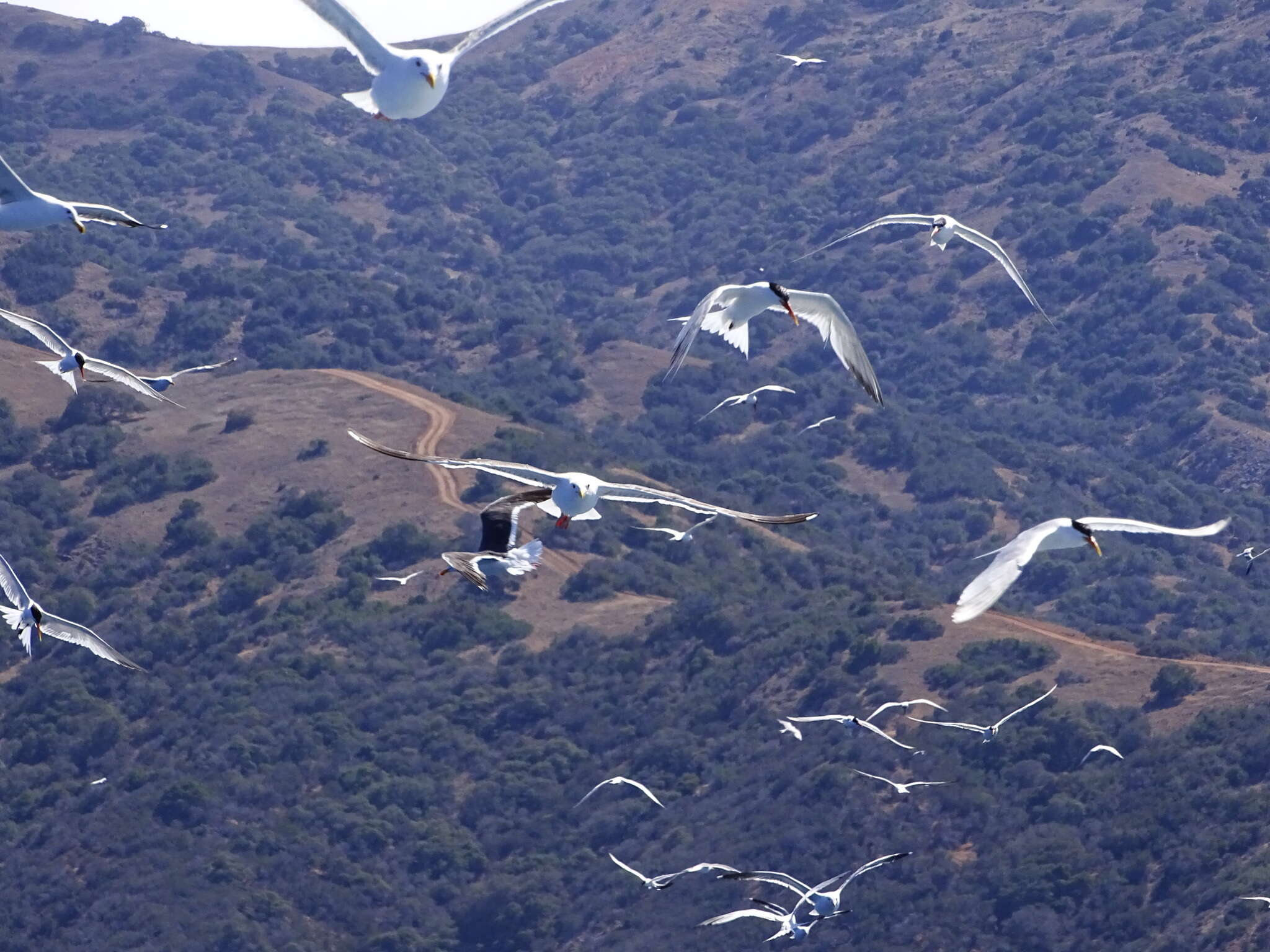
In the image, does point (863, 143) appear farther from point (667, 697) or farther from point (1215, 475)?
point (667, 697)

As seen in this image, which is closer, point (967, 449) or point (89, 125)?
point (967, 449)

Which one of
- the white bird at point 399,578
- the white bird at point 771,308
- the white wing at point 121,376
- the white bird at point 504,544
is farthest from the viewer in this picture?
the white bird at point 399,578

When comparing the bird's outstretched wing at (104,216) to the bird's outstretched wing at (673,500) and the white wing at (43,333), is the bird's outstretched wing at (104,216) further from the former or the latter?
the bird's outstretched wing at (673,500)

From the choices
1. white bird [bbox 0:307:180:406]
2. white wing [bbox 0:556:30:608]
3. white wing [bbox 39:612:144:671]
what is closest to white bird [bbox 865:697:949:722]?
white wing [bbox 39:612:144:671]

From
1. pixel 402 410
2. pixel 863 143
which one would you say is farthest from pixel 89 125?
pixel 402 410

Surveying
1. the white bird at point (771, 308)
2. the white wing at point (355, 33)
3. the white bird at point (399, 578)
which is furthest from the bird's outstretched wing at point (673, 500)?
the white bird at point (399, 578)

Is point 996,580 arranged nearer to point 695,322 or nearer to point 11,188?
point 695,322
